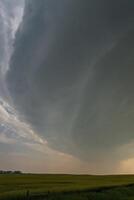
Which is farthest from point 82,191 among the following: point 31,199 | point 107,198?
point 31,199

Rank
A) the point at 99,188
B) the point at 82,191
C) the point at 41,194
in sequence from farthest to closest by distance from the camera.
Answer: the point at 99,188 < the point at 82,191 < the point at 41,194

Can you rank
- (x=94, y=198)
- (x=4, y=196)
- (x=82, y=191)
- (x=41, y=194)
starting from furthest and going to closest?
(x=82, y=191) < (x=94, y=198) < (x=41, y=194) < (x=4, y=196)

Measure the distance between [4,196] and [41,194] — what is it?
5.23m

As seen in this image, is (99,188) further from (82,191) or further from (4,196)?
(4,196)

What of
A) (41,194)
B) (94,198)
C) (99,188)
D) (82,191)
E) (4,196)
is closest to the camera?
(4,196)

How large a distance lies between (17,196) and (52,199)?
4111 millimetres

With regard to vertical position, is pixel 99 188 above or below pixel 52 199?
above

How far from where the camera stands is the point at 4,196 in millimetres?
37906

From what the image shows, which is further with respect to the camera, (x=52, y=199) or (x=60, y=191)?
(x=60, y=191)

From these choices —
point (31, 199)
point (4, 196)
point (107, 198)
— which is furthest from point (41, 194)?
point (107, 198)

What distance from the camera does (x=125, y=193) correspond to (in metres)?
52.2

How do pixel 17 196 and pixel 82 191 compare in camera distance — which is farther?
pixel 82 191

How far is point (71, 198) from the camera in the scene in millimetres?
41375

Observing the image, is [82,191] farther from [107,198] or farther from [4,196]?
[4,196]
